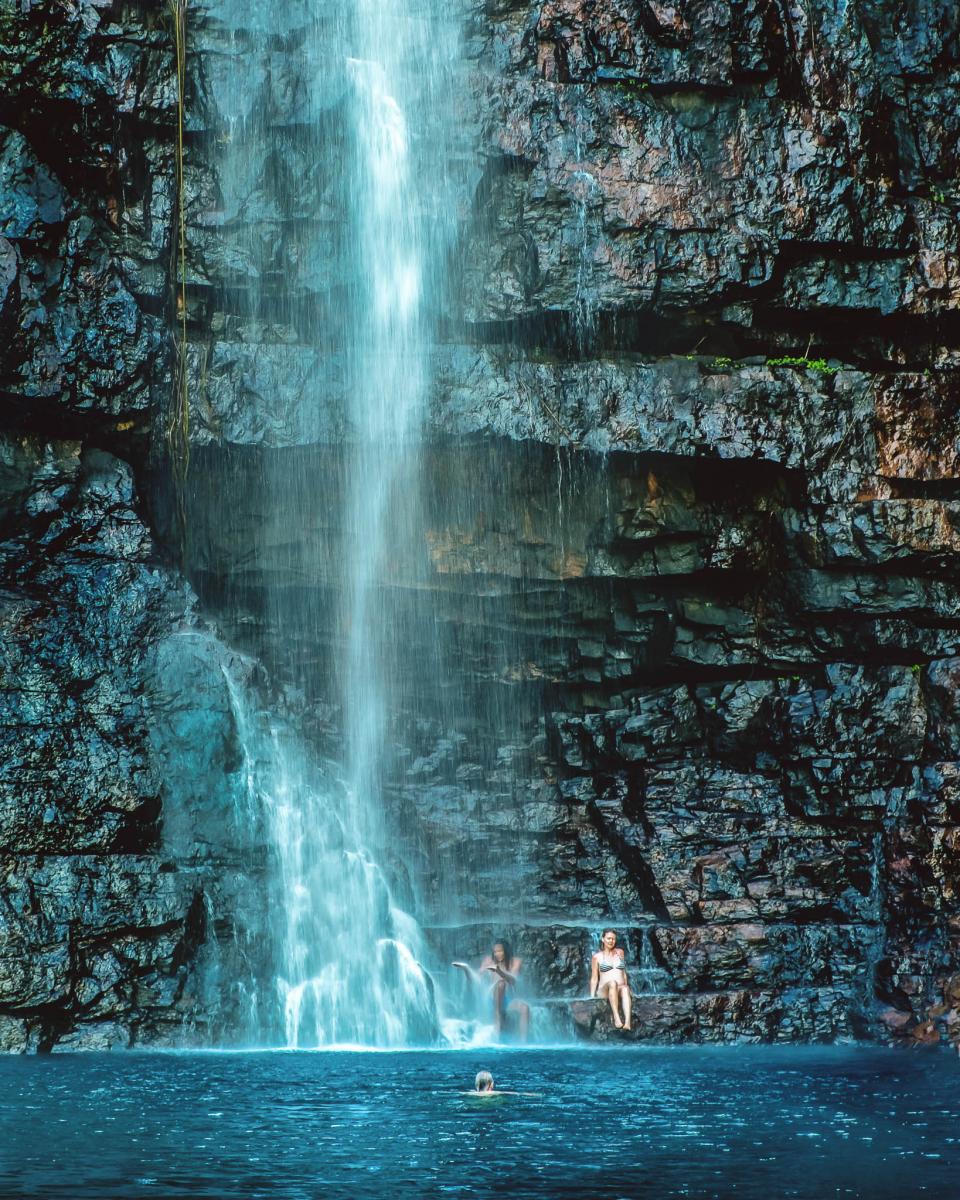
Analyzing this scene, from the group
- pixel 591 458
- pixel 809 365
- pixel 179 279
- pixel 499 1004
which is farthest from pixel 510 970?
pixel 179 279

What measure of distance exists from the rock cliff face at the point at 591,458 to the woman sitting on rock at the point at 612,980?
950mm

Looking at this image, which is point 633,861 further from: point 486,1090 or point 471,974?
point 486,1090

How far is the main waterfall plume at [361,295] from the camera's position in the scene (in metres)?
21.0

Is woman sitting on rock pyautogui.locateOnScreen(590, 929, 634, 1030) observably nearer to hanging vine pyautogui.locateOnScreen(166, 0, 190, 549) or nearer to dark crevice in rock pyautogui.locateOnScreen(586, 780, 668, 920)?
dark crevice in rock pyautogui.locateOnScreen(586, 780, 668, 920)

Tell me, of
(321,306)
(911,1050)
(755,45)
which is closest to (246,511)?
(321,306)

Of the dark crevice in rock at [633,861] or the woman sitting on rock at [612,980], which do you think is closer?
the woman sitting on rock at [612,980]

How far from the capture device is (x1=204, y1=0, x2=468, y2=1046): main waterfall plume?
21.0m

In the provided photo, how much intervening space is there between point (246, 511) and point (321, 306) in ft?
11.3

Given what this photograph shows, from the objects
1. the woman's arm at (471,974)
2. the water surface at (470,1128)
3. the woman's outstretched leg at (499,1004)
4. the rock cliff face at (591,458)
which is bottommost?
the water surface at (470,1128)

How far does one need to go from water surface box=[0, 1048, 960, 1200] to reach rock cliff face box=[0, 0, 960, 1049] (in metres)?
4.60

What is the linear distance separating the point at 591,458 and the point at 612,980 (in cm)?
774

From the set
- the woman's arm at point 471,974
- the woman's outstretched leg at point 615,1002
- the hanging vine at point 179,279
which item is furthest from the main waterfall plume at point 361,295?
the woman's outstretched leg at point 615,1002

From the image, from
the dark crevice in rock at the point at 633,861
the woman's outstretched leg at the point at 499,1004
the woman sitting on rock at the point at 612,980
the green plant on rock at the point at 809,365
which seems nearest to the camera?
the woman sitting on rock at the point at 612,980

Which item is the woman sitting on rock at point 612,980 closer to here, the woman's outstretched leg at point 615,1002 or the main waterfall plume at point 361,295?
the woman's outstretched leg at point 615,1002
